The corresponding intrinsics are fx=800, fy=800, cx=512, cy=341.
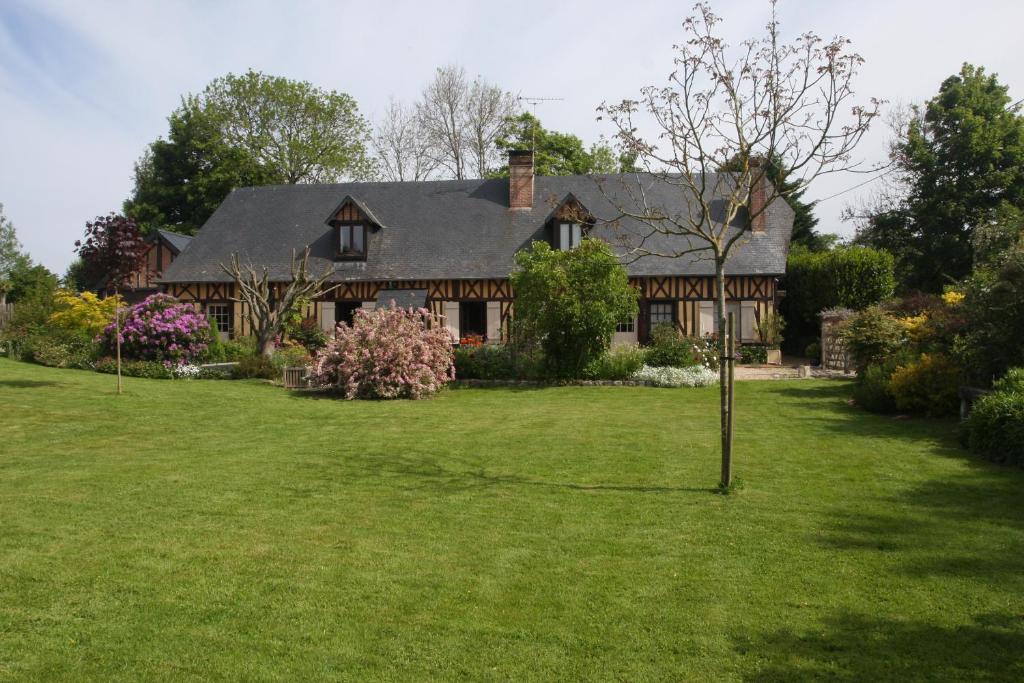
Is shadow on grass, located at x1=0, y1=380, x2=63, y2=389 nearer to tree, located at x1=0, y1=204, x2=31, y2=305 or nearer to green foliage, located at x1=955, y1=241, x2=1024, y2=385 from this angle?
green foliage, located at x1=955, y1=241, x2=1024, y2=385

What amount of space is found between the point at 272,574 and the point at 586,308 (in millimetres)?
11797

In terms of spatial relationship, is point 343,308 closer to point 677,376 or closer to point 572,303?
point 572,303

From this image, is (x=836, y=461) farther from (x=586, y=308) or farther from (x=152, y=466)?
(x=586, y=308)

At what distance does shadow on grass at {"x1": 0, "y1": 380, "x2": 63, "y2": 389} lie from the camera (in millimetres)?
12270

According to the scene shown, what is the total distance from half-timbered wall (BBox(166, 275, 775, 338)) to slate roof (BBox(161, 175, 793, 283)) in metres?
0.29

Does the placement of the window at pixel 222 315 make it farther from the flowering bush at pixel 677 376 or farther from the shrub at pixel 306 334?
the flowering bush at pixel 677 376

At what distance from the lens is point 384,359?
13625mm

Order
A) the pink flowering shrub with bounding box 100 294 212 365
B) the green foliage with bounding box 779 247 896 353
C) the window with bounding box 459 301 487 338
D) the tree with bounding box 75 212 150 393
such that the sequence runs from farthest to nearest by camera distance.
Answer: the tree with bounding box 75 212 150 393 → the window with bounding box 459 301 487 338 → the green foliage with bounding box 779 247 896 353 → the pink flowering shrub with bounding box 100 294 212 365

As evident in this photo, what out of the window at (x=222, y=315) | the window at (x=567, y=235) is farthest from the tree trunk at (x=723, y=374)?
the window at (x=222, y=315)

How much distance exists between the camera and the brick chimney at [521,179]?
926 inches

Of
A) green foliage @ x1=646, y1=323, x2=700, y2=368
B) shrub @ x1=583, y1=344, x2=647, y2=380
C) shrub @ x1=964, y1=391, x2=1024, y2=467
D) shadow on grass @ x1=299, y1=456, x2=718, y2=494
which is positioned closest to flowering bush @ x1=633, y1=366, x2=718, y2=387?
shrub @ x1=583, y1=344, x2=647, y2=380

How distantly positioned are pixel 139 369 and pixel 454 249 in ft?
31.4

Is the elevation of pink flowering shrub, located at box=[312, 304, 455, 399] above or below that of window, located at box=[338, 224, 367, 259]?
below

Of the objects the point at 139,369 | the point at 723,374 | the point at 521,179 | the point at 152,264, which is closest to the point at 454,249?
the point at 521,179
